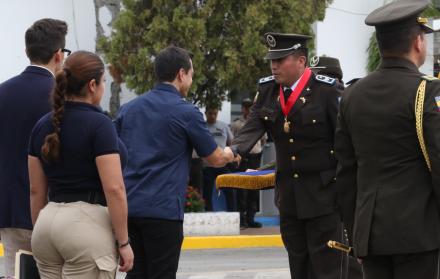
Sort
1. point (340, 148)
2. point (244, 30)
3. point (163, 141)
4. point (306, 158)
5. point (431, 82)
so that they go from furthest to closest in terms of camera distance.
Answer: point (244, 30) → point (306, 158) → point (163, 141) → point (340, 148) → point (431, 82)

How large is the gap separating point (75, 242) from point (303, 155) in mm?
2353

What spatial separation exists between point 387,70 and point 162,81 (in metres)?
1.97

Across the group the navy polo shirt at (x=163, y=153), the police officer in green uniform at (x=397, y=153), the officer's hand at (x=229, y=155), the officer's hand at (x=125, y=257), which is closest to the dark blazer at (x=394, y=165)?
the police officer in green uniform at (x=397, y=153)

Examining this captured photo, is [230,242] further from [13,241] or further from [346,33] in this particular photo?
[13,241]

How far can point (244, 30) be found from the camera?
1512 cm

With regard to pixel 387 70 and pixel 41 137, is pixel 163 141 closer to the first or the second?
pixel 41 137

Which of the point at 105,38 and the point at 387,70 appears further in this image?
Answer: the point at 105,38

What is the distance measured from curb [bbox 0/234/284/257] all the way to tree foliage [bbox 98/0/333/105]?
7.65 feet

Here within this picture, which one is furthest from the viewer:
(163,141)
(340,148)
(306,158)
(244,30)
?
(244,30)

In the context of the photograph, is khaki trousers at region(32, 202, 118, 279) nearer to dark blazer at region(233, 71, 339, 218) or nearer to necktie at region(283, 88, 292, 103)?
dark blazer at region(233, 71, 339, 218)

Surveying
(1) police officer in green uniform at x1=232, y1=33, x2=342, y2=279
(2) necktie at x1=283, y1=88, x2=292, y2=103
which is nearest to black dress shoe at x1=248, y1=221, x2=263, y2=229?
(1) police officer in green uniform at x1=232, y1=33, x2=342, y2=279

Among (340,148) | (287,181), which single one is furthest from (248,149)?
(340,148)

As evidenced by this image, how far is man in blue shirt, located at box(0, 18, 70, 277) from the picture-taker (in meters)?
5.60

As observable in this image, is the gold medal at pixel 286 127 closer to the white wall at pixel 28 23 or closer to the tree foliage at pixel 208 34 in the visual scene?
the tree foliage at pixel 208 34
